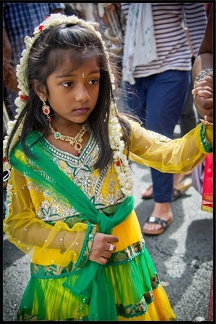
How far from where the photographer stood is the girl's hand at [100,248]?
4.83 feet

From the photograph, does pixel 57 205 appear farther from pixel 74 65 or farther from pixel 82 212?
pixel 74 65

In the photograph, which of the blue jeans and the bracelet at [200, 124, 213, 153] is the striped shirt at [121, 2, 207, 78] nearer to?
the blue jeans

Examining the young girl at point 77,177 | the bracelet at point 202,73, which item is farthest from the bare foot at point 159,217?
the bracelet at point 202,73

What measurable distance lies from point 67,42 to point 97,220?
647 millimetres

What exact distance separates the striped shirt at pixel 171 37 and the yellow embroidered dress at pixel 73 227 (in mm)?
1155

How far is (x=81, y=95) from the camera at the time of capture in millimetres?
1455

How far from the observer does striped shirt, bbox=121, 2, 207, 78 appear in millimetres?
2598

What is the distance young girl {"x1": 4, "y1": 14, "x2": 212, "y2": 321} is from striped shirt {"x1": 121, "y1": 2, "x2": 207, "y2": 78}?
111 cm

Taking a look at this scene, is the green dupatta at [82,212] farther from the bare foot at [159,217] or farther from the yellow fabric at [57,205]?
the bare foot at [159,217]

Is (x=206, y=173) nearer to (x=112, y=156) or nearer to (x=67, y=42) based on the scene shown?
(x=112, y=156)

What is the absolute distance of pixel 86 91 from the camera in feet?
4.84

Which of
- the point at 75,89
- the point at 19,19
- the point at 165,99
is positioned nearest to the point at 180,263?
the point at 165,99

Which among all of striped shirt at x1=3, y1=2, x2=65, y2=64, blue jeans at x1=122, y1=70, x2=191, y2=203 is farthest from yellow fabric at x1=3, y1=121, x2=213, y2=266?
striped shirt at x1=3, y1=2, x2=65, y2=64

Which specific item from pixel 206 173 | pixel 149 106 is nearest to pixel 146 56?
pixel 149 106
